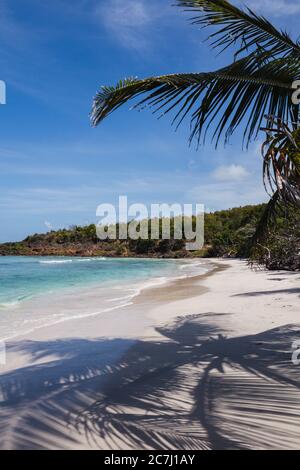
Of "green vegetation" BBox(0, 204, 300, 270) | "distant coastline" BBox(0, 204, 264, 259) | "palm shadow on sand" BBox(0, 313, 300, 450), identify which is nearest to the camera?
"palm shadow on sand" BBox(0, 313, 300, 450)

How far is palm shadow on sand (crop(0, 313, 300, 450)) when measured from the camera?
2.71 metres

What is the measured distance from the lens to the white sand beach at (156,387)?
8.95 ft

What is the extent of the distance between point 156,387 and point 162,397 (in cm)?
26

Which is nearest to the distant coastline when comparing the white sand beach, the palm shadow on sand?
the white sand beach

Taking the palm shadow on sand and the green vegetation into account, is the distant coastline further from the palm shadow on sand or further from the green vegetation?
the palm shadow on sand

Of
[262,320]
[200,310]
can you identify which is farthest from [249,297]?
[262,320]

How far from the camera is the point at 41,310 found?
10.3 metres

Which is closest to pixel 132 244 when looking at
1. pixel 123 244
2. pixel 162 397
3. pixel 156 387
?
pixel 123 244

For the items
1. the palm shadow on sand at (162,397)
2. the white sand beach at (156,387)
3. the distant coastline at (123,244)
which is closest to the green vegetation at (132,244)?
the distant coastline at (123,244)

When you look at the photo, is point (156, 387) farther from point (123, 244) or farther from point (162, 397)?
point (123, 244)

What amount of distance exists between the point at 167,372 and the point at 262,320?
3.23m

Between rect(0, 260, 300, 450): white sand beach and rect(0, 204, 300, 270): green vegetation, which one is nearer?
rect(0, 260, 300, 450): white sand beach

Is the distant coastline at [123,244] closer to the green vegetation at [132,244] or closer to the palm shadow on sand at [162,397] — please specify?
the green vegetation at [132,244]

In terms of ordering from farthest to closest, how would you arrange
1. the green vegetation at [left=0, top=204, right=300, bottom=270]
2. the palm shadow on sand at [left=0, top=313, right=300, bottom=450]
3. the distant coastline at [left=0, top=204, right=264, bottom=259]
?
the distant coastline at [left=0, top=204, right=264, bottom=259] → the green vegetation at [left=0, top=204, right=300, bottom=270] → the palm shadow on sand at [left=0, top=313, right=300, bottom=450]
